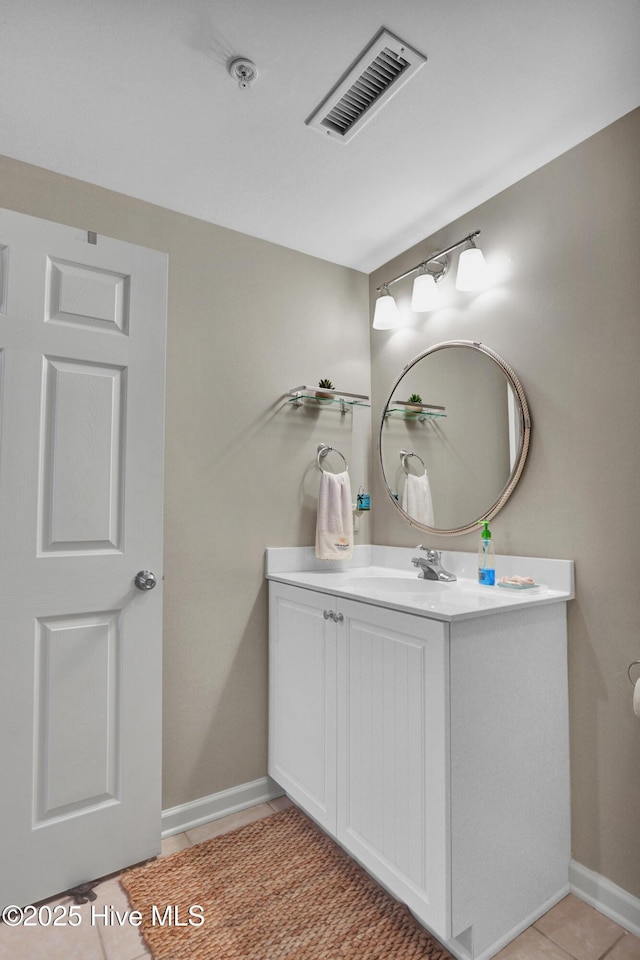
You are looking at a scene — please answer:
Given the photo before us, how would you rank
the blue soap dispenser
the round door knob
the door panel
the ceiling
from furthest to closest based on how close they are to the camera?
1. the blue soap dispenser
2. the round door knob
3. the door panel
4. the ceiling

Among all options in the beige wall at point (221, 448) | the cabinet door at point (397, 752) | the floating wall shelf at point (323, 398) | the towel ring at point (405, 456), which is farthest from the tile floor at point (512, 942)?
the floating wall shelf at point (323, 398)

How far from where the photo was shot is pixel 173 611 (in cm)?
200

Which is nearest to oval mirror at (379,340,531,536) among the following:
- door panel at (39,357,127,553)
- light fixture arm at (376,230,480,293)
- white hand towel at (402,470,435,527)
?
white hand towel at (402,470,435,527)

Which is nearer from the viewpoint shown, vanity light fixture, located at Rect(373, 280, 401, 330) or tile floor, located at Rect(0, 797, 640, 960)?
tile floor, located at Rect(0, 797, 640, 960)

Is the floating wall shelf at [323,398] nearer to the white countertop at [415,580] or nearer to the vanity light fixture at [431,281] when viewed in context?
the vanity light fixture at [431,281]

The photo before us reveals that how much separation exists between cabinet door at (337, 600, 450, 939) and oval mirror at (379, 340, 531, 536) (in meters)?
0.67

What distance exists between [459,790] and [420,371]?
158cm

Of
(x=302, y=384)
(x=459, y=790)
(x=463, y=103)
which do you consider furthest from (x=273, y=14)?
(x=459, y=790)

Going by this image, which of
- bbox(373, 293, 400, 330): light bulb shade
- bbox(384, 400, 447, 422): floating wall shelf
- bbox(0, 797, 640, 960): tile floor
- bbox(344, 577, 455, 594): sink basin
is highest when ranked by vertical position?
bbox(373, 293, 400, 330): light bulb shade

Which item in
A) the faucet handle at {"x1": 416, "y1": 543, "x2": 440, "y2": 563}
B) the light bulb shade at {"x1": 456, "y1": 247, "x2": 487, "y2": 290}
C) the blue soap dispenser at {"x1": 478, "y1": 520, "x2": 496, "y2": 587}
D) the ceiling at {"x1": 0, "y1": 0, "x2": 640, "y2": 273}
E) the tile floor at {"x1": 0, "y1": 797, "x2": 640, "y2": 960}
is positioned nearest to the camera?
the ceiling at {"x1": 0, "y1": 0, "x2": 640, "y2": 273}

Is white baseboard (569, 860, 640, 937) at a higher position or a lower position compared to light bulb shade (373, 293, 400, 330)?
lower

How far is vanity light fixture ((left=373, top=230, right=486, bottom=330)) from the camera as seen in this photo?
199 cm

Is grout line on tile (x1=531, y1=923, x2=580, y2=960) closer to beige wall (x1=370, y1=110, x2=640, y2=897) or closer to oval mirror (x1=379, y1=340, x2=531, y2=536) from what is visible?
beige wall (x1=370, y1=110, x2=640, y2=897)

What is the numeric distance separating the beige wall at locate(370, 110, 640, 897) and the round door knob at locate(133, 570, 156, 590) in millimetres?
1178
